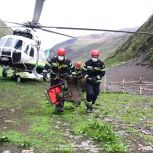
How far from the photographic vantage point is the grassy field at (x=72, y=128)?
10328 mm

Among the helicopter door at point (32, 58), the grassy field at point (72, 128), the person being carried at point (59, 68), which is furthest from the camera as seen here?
the helicopter door at point (32, 58)

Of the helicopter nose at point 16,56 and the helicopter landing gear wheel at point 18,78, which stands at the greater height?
the helicopter nose at point 16,56

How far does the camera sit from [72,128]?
41.6ft

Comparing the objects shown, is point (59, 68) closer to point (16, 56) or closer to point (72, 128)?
point (72, 128)

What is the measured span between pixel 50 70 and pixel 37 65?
15613 millimetres

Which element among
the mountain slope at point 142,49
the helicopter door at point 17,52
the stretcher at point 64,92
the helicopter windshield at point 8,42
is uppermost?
the helicopter windshield at point 8,42

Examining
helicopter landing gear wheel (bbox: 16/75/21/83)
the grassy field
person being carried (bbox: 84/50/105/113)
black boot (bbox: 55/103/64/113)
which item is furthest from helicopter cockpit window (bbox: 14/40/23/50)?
black boot (bbox: 55/103/64/113)

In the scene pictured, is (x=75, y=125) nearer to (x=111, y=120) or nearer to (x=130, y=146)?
(x=111, y=120)

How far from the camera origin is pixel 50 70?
16.1 metres

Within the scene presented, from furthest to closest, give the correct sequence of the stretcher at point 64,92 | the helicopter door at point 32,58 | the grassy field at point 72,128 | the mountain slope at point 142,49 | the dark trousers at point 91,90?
the mountain slope at point 142,49
the helicopter door at point 32,58
the dark trousers at point 91,90
the stretcher at point 64,92
the grassy field at point 72,128

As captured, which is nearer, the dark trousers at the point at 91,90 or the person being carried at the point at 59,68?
the person being carried at the point at 59,68

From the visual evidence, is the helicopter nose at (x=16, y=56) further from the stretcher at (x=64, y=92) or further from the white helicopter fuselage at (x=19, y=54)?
the stretcher at (x=64, y=92)

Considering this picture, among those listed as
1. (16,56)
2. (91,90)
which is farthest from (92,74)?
(16,56)

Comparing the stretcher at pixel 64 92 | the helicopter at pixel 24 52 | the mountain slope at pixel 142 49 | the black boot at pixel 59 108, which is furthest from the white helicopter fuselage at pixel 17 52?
the mountain slope at pixel 142 49
